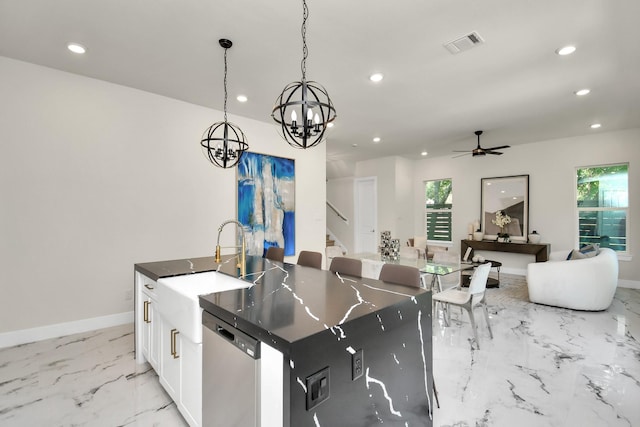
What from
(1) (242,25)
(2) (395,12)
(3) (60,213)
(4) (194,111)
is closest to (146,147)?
(4) (194,111)

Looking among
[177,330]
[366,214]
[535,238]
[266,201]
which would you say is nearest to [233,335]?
[177,330]

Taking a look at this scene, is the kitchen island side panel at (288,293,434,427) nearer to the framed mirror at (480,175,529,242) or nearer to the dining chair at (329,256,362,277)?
the dining chair at (329,256,362,277)

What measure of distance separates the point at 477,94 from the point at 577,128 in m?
2.96

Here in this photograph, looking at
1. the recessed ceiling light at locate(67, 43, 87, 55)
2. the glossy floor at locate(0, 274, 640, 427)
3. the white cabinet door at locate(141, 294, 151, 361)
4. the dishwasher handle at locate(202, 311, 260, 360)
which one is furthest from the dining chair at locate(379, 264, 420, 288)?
the recessed ceiling light at locate(67, 43, 87, 55)

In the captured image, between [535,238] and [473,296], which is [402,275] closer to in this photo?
[473,296]

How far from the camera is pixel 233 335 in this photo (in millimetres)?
1283

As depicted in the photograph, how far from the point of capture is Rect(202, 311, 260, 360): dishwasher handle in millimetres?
1155

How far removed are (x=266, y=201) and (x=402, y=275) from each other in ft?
10.2

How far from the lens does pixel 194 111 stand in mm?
4090

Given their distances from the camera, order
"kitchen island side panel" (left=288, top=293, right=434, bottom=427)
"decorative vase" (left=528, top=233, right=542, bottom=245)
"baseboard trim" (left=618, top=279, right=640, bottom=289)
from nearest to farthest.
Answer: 1. "kitchen island side panel" (left=288, top=293, right=434, bottom=427)
2. "baseboard trim" (left=618, top=279, right=640, bottom=289)
3. "decorative vase" (left=528, top=233, right=542, bottom=245)

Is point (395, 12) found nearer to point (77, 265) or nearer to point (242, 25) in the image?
point (242, 25)

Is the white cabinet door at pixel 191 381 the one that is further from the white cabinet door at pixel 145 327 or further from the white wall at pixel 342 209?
the white wall at pixel 342 209

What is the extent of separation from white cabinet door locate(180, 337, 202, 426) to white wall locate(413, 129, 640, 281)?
22.8ft

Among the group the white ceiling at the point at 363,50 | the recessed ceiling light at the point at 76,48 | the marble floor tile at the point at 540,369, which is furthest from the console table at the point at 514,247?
the recessed ceiling light at the point at 76,48
